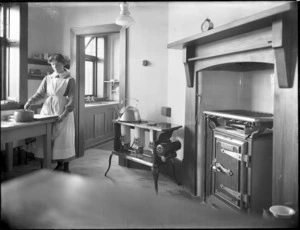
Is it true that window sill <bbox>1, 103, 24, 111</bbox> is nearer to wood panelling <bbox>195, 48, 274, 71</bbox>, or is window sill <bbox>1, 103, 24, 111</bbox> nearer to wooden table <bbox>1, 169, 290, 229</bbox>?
wooden table <bbox>1, 169, 290, 229</bbox>

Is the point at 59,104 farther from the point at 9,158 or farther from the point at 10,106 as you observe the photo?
the point at 10,106

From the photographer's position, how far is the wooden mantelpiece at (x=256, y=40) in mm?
907

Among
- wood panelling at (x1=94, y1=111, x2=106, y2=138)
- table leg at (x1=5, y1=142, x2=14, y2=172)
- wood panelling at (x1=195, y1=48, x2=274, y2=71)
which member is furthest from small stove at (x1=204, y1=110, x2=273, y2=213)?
wood panelling at (x1=94, y1=111, x2=106, y2=138)

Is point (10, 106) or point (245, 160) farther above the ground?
point (10, 106)

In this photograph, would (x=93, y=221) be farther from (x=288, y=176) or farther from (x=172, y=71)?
(x=172, y=71)

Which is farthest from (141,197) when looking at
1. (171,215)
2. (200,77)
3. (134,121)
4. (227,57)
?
(134,121)

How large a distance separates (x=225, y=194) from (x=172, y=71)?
98 centimetres

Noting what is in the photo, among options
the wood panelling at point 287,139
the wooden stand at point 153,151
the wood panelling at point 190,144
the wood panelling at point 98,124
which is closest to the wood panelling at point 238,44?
the wood panelling at point 287,139

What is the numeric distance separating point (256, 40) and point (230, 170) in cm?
62

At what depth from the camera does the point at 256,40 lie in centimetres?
110

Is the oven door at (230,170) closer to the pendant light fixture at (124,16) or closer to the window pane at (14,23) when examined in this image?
the pendant light fixture at (124,16)

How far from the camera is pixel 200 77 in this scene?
5.33 ft

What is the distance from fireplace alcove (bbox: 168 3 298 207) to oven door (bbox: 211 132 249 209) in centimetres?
18

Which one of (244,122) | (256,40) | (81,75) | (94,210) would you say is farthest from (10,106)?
(81,75)
